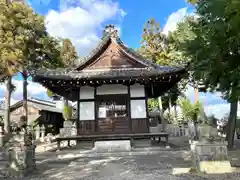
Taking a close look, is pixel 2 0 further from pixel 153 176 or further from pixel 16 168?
pixel 153 176

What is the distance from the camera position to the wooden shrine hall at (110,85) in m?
13.4

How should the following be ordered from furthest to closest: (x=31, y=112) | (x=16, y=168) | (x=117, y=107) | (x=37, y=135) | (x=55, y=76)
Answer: (x=31, y=112) < (x=37, y=135) < (x=117, y=107) < (x=55, y=76) < (x=16, y=168)

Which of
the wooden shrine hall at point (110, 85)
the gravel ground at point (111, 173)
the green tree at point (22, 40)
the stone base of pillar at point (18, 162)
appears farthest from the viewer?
the green tree at point (22, 40)

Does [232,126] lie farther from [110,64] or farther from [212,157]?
[110,64]

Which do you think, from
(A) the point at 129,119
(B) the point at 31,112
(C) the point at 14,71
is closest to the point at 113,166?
(A) the point at 129,119

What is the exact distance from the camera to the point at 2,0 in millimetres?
19547

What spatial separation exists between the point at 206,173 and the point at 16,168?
5.46 m

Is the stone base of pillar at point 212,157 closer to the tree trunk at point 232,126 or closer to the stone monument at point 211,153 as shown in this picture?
the stone monument at point 211,153

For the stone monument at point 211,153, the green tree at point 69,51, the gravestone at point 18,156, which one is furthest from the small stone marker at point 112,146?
the green tree at point 69,51

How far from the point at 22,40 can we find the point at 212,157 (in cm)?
1690

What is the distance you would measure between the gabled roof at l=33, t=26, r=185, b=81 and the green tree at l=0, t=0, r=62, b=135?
262 inches

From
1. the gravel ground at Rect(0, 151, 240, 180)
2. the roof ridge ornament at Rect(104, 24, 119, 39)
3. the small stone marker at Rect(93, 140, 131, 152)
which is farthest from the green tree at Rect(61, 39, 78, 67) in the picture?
the gravel ground at Rect(0, 151, 240, 180)

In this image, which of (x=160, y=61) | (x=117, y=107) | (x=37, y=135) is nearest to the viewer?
(x=117, y=107)

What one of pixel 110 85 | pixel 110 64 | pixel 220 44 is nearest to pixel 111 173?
pixel 220 44
